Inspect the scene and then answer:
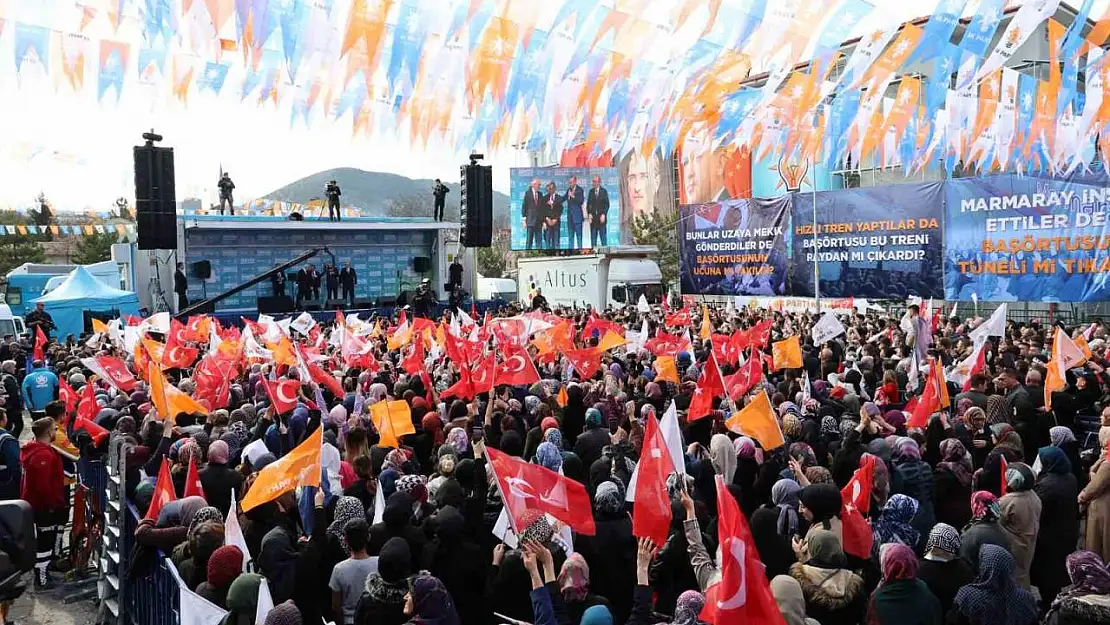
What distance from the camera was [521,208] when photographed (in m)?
37.3

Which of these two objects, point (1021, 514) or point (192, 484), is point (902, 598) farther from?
point (192, 484)

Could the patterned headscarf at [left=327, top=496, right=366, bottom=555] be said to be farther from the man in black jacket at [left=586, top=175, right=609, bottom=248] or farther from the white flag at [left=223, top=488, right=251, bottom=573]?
the man in black jacket at [left=586, top=175, right=609, bottom=248]

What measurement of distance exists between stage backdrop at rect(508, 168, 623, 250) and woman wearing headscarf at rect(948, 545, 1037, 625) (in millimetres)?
32993

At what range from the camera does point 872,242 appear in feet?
89.6

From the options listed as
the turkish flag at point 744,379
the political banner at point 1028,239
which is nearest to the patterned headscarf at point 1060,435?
the turkish flag at point 744,379

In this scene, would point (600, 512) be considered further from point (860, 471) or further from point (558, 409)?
point (558, 409)

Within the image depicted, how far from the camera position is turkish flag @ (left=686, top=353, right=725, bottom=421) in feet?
28.3

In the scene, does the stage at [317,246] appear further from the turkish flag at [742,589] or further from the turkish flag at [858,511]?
the turkish flag at [742,589]

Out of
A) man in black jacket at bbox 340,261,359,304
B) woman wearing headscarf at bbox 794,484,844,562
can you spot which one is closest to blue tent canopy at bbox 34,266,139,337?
man in black jacket at bbox 340,261,359,304

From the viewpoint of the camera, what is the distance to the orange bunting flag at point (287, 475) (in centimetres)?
554

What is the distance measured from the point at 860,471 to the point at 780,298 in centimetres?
2498

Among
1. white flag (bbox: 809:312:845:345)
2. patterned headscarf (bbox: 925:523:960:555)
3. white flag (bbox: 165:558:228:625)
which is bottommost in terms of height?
white flag (bbox: 165:558:228:625)

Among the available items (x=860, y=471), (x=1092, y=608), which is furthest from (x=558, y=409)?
(x=1092, y=608)

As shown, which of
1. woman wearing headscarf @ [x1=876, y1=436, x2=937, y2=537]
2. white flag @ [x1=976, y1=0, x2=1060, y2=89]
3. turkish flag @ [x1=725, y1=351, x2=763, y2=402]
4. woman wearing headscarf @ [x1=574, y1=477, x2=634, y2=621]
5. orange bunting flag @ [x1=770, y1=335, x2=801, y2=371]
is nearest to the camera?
woman wearing headscarf @ [x1=574, y1=477, x2=634, y2=621]
